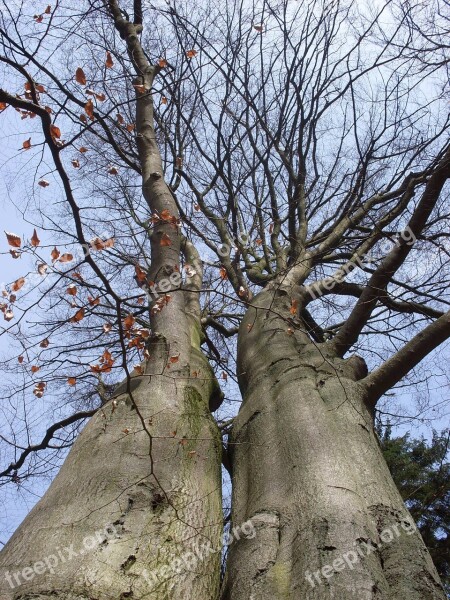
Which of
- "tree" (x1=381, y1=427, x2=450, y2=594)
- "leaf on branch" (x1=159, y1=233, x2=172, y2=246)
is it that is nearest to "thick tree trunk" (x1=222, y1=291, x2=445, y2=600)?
"leaf on branch" (x1=159, y1=233, x2=172, y2=246)

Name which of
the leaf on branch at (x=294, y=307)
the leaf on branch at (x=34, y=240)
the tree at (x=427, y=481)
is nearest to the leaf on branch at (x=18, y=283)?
the leaf on branch at (x=34, y=240)

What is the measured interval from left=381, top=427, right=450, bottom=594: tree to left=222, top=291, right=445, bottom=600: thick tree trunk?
2.77 m

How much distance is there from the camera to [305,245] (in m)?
4.62

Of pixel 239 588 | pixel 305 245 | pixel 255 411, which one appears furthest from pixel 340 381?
pixel 305 245

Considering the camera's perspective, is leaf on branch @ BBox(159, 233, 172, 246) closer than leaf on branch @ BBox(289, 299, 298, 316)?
Yes

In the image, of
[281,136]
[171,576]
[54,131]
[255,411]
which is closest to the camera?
[171,576]

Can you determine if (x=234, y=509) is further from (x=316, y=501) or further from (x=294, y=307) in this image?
(x=294, y=307)

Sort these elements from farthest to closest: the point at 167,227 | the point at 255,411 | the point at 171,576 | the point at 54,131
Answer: the point at 167,227
the point at 255,411
the point at 54,131
the point at 171,576

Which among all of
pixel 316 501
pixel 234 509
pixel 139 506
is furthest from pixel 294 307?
pixel 139 506

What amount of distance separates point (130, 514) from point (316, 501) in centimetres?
61

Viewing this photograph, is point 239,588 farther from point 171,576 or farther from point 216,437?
point 216,437

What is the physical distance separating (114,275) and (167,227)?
2281 mm

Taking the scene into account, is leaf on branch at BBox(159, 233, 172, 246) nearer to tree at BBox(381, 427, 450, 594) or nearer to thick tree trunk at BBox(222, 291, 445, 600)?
thick tree trunk at BBox(222, 291, 445, 600)

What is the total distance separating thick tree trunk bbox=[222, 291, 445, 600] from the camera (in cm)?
135
